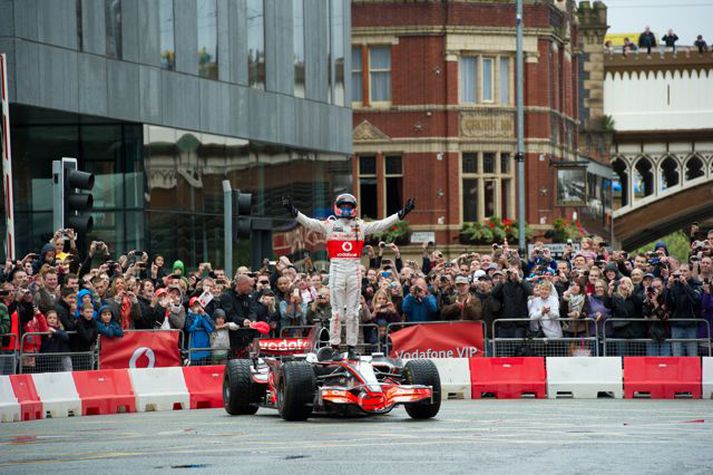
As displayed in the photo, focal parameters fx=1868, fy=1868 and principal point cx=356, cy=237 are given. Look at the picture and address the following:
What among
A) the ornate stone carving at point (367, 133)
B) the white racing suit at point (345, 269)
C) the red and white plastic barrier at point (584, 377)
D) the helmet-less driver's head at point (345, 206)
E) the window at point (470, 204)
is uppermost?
the ornate stone carving at point (367, 133)

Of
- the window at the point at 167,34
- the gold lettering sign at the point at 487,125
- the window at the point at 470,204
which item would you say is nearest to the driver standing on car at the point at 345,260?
the window at the point at 167,34

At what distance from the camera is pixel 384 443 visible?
17219mm

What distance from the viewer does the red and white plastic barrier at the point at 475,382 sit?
23906 millimetres

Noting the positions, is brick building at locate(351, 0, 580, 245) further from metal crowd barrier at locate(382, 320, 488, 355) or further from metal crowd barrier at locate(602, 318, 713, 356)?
metal crowd barrier at locate(602, 318, 713, 356)

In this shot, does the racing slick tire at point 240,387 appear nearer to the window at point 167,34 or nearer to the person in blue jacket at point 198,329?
the person in blue jacket at point 198,329

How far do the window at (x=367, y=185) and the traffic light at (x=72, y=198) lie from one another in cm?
3742

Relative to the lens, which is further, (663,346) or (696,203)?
(696,203)

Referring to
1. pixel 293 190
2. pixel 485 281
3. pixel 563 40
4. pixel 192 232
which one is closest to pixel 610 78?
pixel 563 40

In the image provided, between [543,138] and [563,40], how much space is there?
469 cm

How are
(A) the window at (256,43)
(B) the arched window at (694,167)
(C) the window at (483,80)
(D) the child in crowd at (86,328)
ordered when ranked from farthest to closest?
(B) the arched window at (694,167)
(C) the window at (483,80)
(A) the window at (256,43)
(D) the child in crowd at (86,328)

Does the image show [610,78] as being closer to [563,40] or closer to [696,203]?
[696,203]

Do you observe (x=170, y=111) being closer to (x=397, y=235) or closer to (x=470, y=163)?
(x=397, y=235)

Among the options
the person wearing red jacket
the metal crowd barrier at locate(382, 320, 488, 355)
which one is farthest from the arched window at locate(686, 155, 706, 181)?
the person wearing red jacket

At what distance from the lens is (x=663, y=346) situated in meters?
26.5
